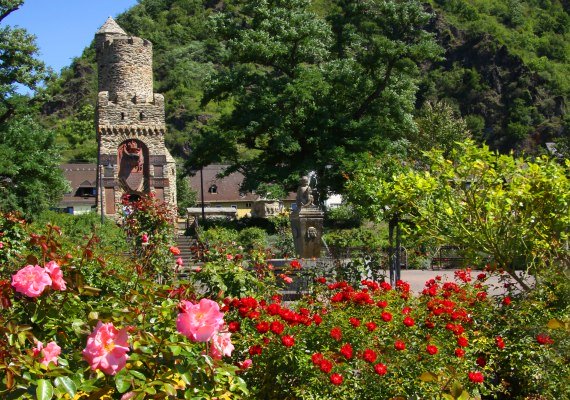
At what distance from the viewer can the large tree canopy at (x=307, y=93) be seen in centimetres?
3044

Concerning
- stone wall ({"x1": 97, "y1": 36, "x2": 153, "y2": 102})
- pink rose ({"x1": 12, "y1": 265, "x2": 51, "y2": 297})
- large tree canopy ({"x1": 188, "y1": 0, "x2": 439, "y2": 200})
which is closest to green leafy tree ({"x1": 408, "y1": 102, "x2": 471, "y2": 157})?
stone wall ({"x1": 97, "y1": 36, "x2": 153, "y2": 102})

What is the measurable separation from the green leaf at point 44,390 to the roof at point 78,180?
61.3m

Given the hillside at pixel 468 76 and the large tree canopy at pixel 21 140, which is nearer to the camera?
the large tree canopy at pixel 21 140

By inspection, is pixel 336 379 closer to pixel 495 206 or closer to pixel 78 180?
pixel 495 206

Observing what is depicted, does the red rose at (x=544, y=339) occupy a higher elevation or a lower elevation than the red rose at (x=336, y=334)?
lower

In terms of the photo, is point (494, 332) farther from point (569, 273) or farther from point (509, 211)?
point (509, 211)

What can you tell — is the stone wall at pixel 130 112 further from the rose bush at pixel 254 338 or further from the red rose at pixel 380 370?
the red rose at pixel 380 370

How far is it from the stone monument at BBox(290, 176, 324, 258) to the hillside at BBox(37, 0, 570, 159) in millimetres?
68062

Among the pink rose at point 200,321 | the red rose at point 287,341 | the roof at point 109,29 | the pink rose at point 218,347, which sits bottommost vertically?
the red rose at point 287,341

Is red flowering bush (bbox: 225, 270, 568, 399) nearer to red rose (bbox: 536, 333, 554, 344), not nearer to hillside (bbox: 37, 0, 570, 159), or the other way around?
red rose (bbox: 536, 333, 554, 344)

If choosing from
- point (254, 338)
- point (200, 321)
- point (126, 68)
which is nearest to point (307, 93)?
point (126, 68)

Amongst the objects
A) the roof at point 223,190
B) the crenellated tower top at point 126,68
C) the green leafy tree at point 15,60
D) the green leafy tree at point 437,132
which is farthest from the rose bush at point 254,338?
the roof at point 223,190

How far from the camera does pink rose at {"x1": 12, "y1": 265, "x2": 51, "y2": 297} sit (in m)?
3.57

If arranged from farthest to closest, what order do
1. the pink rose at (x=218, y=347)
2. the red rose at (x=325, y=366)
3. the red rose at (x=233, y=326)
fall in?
the red rose at (x=233, y=326), the red rose at (x=325, y=366), the pink rose at (x=218, y=347)
